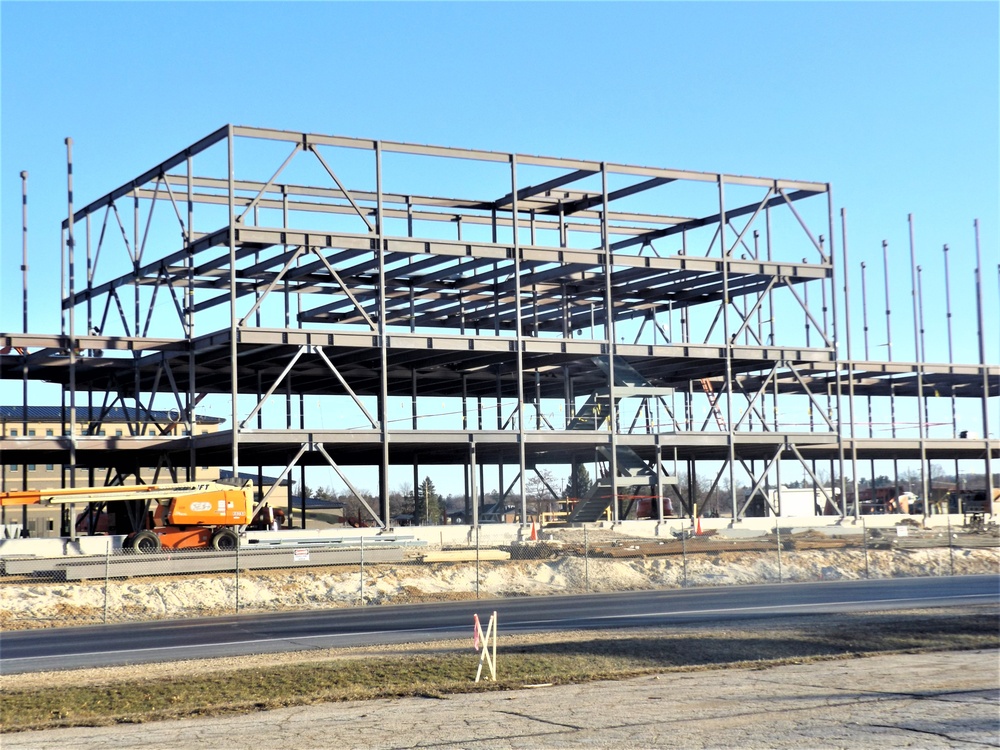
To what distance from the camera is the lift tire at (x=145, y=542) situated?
39.8 metres

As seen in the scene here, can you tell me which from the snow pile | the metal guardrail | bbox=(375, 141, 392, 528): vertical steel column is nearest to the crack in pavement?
the snow pile

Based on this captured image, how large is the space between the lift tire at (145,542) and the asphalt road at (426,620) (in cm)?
980

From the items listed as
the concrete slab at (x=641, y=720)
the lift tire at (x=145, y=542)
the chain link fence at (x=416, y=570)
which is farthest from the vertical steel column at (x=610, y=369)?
the concrete slab at (x=641, y=720)

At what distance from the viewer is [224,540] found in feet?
138

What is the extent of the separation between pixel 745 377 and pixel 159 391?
102 ft

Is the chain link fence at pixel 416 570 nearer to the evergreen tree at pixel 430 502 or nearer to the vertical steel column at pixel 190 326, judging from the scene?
the vertical steel column at pixel 190 326

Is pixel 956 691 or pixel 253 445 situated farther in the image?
pixel 253 445

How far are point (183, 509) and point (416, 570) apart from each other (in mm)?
9002

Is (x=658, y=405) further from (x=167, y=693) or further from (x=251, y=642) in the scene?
(x=167, y=693)

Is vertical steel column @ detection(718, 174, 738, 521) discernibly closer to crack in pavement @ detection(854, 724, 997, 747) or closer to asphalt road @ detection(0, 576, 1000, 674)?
asphalt road @ detection(0, 576, 1000, 674)

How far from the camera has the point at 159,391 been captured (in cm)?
5903

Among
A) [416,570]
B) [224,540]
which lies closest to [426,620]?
[416,570]

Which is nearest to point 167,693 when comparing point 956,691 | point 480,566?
point 956,691

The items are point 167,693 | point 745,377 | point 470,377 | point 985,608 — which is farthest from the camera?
point 745,377
